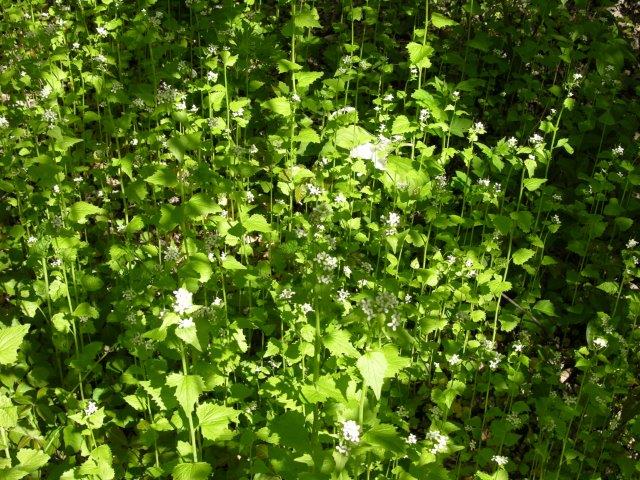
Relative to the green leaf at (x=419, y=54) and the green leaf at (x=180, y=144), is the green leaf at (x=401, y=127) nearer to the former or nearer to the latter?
the green leaf at (x=419, y=54)

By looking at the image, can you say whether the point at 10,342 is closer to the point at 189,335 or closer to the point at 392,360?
the point at 189,335

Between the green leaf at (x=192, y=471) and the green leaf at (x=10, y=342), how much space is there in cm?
82

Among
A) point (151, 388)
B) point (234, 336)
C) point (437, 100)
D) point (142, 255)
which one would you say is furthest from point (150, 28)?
point (151, 388)

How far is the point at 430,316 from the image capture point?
3.57m

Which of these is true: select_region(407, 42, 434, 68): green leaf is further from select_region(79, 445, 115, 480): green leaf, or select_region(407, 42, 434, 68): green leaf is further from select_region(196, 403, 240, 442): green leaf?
select_region(79, 445, 115, 480): green leaf

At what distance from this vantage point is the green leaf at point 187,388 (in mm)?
2260

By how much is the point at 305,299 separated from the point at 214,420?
76 centimetres

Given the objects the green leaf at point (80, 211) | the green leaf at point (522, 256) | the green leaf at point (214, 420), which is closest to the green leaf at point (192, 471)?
the green leaf at point (214, 420)

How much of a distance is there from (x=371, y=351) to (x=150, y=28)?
3708 mm

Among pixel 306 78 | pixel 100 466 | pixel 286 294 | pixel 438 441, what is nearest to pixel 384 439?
pixel 438 441

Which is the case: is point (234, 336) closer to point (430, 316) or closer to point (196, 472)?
point (196, 472)

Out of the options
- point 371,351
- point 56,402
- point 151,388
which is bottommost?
point 56,402

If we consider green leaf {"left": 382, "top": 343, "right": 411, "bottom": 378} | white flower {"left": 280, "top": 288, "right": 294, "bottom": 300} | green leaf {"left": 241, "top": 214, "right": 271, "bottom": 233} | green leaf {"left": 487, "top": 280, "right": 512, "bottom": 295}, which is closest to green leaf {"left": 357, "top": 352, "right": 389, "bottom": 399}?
green leaf {"left": 382, "top": 343, "right": 411, "bottom": 378}

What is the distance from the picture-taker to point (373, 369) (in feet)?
6.93
